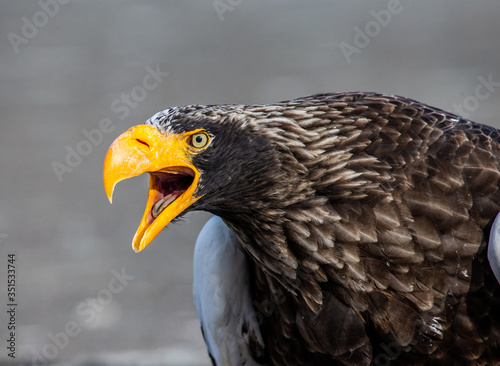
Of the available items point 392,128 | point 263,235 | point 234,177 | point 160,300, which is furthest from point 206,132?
point 160,300

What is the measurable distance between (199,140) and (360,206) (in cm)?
Answer: 62

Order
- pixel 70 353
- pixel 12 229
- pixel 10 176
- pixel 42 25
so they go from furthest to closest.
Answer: pixel 42 25, pixel 10 176, pixel 12 229, pixel 70 353

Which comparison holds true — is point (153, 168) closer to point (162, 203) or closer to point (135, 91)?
point (162, 203)

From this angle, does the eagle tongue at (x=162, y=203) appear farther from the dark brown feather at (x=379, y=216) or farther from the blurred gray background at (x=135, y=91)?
the blurred gray background at (x=135, y=91)

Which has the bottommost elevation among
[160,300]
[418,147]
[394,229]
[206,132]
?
[160,300]

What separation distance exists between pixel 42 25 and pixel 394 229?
39.9ft

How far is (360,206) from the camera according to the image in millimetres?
2633

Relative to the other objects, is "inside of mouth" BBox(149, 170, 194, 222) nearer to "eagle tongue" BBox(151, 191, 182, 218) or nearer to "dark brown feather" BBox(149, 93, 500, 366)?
"eagle tongue" BBox(151, 191, 182, 218)

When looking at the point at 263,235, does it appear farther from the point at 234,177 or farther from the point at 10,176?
the point at 10,176

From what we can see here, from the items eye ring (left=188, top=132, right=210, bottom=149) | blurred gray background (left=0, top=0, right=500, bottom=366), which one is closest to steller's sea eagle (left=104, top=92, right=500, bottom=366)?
eye ring (left=188, top=132, right=210, bottom=149)

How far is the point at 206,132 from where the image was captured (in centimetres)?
259

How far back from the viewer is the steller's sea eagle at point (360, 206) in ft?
8.52

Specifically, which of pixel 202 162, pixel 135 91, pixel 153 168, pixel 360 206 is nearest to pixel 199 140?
pixel 202 162

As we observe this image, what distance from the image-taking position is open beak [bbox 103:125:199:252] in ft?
8.09
